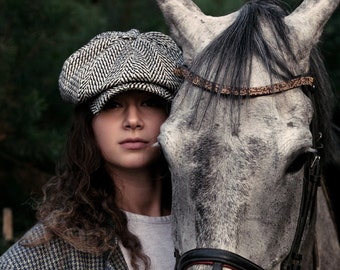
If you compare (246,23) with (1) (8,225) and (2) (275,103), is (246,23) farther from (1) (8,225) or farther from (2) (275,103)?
(1) (8,225)

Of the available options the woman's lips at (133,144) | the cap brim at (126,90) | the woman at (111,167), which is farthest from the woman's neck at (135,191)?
the cap brim at (126,90)

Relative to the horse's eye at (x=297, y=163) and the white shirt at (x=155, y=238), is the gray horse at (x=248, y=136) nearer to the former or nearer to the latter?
the horse's eye at (x=297, y=163)

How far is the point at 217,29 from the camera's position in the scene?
289cm

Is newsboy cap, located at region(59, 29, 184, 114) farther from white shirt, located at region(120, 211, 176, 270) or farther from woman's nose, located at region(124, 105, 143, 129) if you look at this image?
white shirt, located at region(120, 211, 176, 270)

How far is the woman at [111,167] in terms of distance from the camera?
2902 millimetres

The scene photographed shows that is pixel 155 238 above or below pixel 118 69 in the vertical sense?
below

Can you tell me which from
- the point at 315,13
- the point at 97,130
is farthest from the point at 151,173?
the point at 315,13

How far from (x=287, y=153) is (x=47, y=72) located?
10.4ft

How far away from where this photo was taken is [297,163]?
2.61m

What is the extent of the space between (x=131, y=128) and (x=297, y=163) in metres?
0.66

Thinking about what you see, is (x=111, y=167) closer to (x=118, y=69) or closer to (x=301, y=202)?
(x=118, y=69)

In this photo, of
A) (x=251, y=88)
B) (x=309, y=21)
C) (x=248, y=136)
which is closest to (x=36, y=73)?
(x=309, y=21)

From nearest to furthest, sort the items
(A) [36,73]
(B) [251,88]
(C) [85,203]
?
(B) [251,88] → (C) [85,203] → (A) [36,73]

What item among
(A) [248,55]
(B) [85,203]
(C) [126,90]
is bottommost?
(B) [85,203]
